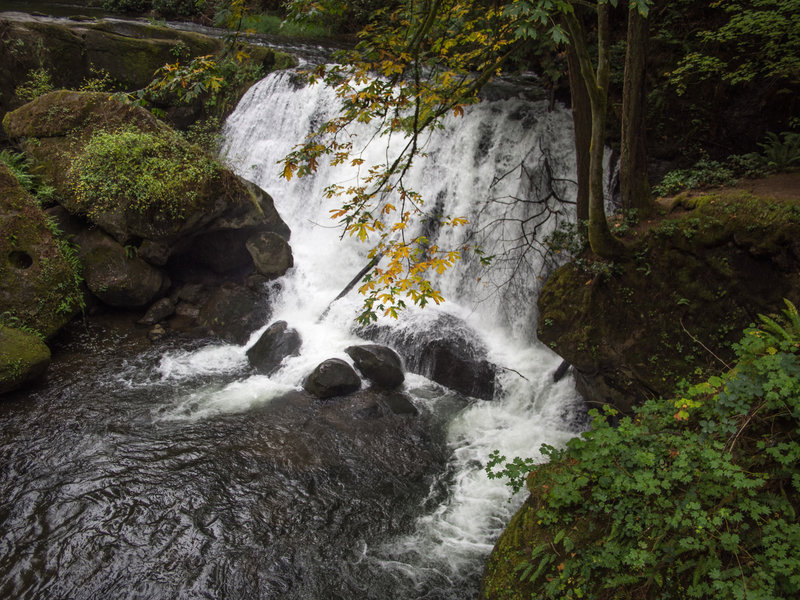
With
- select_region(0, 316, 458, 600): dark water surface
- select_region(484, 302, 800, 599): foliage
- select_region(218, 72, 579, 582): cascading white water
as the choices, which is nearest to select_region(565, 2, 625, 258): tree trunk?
select_region(218, 72, 579, 582): cascading white water

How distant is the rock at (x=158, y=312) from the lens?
9031mm

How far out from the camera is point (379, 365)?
7746mm

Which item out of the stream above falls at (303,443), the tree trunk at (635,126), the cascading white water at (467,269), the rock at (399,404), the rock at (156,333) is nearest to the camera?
the stream above falls at (303,443)

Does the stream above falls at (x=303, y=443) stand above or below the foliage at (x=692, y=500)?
below

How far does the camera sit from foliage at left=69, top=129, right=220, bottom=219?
8.55 m

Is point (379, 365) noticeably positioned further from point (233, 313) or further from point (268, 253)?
point (268, 253)

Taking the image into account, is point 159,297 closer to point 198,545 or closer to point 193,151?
point 193,151

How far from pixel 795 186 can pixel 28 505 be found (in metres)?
9.96

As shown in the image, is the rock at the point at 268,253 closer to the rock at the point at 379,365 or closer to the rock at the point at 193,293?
the rock at the point at 193,293

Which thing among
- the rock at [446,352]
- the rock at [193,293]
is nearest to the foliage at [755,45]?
the rock at [446,352]

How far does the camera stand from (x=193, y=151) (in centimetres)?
941

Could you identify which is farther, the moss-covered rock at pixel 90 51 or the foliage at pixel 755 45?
the moss-covered rock at pixel 90 51

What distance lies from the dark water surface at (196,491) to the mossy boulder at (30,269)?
39.3 inches

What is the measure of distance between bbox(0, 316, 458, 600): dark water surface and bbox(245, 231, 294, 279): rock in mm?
3182
